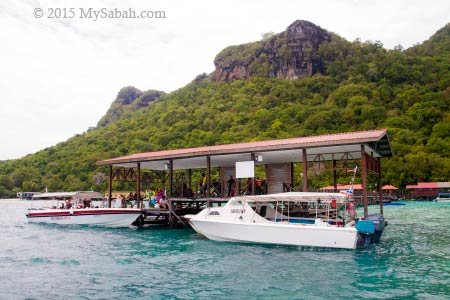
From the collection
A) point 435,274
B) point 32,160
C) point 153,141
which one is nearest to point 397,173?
point 153,141

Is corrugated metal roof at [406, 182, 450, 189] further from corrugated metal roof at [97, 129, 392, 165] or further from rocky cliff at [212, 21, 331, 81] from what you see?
corrugated metal roof at [97, 129, 392, 165]

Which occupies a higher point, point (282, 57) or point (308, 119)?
point (282, 57)

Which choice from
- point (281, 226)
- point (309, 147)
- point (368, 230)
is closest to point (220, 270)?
point (281, 226)

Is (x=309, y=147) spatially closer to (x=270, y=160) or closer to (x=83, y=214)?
(x=270, y=160)

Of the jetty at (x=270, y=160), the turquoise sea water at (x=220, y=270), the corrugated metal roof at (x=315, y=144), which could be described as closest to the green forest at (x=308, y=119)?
the jetty at (x=270, y=160)

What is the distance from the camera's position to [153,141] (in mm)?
79812

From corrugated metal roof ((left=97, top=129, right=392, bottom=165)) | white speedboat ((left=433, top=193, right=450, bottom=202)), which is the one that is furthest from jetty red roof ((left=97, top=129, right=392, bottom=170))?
white speedboat ((left=433, top=193, right=450, bottom=202))

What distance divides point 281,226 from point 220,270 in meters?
4.21

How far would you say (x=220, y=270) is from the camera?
1250 cm

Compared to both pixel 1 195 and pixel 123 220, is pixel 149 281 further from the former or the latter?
pixel 1 195

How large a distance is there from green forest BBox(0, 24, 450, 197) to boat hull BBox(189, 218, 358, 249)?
52820mm

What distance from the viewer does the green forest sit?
75875 mm

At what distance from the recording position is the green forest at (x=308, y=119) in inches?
2987

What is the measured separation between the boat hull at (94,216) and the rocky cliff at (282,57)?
98502 mm
